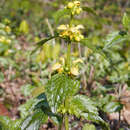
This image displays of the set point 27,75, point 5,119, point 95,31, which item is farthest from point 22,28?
point 5,119

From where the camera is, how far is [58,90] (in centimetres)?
90

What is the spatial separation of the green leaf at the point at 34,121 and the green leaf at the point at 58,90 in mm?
227

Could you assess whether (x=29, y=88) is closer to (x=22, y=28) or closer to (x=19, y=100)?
(x=19, y=100)

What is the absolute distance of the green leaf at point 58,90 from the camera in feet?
2.88

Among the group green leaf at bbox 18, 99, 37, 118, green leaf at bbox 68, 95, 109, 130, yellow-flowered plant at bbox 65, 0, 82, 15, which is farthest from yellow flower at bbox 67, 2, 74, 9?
green leaf at bbox 18, 99, 37, 118

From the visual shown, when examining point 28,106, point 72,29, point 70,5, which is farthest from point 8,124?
point 70,5

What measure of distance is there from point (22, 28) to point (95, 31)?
1838mm

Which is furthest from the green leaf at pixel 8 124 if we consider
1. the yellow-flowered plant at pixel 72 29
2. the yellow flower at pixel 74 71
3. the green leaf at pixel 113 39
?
the green leaf at pixel 113 39

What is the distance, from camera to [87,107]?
1.12 m

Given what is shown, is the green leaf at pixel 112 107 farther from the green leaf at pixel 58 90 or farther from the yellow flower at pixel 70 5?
the yellow flower at pixel 70 5

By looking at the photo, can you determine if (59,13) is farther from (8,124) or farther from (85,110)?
(8,124)

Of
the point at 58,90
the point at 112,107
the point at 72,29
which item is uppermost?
the point at 72,29

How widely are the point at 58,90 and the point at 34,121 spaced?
0.29m

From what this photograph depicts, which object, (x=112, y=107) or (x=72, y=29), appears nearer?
(x=72, y=29)
